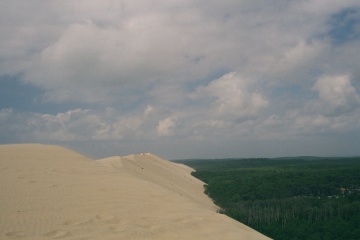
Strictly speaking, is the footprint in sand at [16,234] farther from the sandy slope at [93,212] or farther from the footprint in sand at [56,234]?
the footprint in sand at [56,234]

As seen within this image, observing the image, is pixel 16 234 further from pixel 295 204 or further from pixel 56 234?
pixel 295 204

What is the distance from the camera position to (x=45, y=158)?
49.0ft

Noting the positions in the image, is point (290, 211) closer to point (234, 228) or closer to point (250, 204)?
point (250, 204)

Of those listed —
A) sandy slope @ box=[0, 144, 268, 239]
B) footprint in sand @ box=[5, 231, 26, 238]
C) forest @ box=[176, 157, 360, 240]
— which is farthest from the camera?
forest @ box=[176, 157, 360, 240]

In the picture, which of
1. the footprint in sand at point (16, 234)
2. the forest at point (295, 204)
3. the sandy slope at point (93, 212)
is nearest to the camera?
the footprint in sand at point (16, 234)

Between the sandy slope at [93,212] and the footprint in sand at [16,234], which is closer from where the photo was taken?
the footprint in sand at [16,234]

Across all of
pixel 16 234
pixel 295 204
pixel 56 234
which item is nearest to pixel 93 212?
pixel 56 234

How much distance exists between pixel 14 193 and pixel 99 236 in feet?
12.9

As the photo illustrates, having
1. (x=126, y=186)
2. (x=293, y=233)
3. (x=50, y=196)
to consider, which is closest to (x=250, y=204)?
(x=293, y=233)

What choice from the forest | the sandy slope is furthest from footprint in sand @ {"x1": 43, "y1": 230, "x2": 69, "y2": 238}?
the forest

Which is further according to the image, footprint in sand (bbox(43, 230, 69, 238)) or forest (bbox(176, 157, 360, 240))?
forest (bbox(176, 157, 360, 240))

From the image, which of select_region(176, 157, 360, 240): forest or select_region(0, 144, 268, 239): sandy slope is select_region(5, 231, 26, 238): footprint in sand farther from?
select_region(176, 157, 360, 240): forest

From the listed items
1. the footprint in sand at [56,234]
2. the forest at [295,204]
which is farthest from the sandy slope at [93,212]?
the forest at [295,204]

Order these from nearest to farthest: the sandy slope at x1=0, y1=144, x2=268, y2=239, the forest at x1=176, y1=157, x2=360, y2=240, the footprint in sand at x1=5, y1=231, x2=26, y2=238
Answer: the footprint in sand at x1=5, y1=231, x2=26, y2=238, the sandy slope at x1=0, y1=144, x2=268, y2=239, the forest at x1=176, y1=157, x2=360, y2=240
